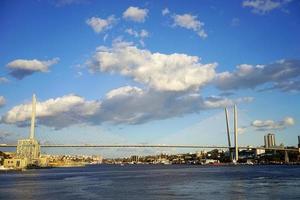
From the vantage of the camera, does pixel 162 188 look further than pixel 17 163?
No

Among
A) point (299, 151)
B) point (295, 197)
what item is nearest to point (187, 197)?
point (295, 197)

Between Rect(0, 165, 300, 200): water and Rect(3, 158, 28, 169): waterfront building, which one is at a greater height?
Rect(3, 158, 28, 169): waterfront building

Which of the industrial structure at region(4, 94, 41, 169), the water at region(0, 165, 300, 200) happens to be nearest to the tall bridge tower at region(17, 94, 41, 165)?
the industrial structure at region(4, 94, 41, 169)

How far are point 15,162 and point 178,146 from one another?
2250 inches

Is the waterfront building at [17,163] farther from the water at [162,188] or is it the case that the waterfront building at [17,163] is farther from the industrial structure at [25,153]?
the water at [162,188]

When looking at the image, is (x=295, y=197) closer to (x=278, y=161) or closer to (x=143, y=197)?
(x=143, y=197)

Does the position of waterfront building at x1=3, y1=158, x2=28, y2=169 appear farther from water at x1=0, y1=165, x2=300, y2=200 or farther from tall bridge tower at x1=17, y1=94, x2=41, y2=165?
water at x1=0, y1=165, x2=300, y2=200

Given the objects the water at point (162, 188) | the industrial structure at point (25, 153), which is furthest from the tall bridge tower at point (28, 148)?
the water at point (162, 188)

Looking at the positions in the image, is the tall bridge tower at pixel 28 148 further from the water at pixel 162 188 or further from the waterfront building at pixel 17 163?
the water at pixel 162 188

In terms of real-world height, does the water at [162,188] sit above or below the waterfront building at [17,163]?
below

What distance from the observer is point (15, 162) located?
131375 millimetres

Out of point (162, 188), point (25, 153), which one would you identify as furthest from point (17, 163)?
point (162, 188)

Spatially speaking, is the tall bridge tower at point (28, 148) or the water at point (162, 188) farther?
the tall bridge tower at point (28, 148)

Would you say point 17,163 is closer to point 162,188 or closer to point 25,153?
point 25,153
